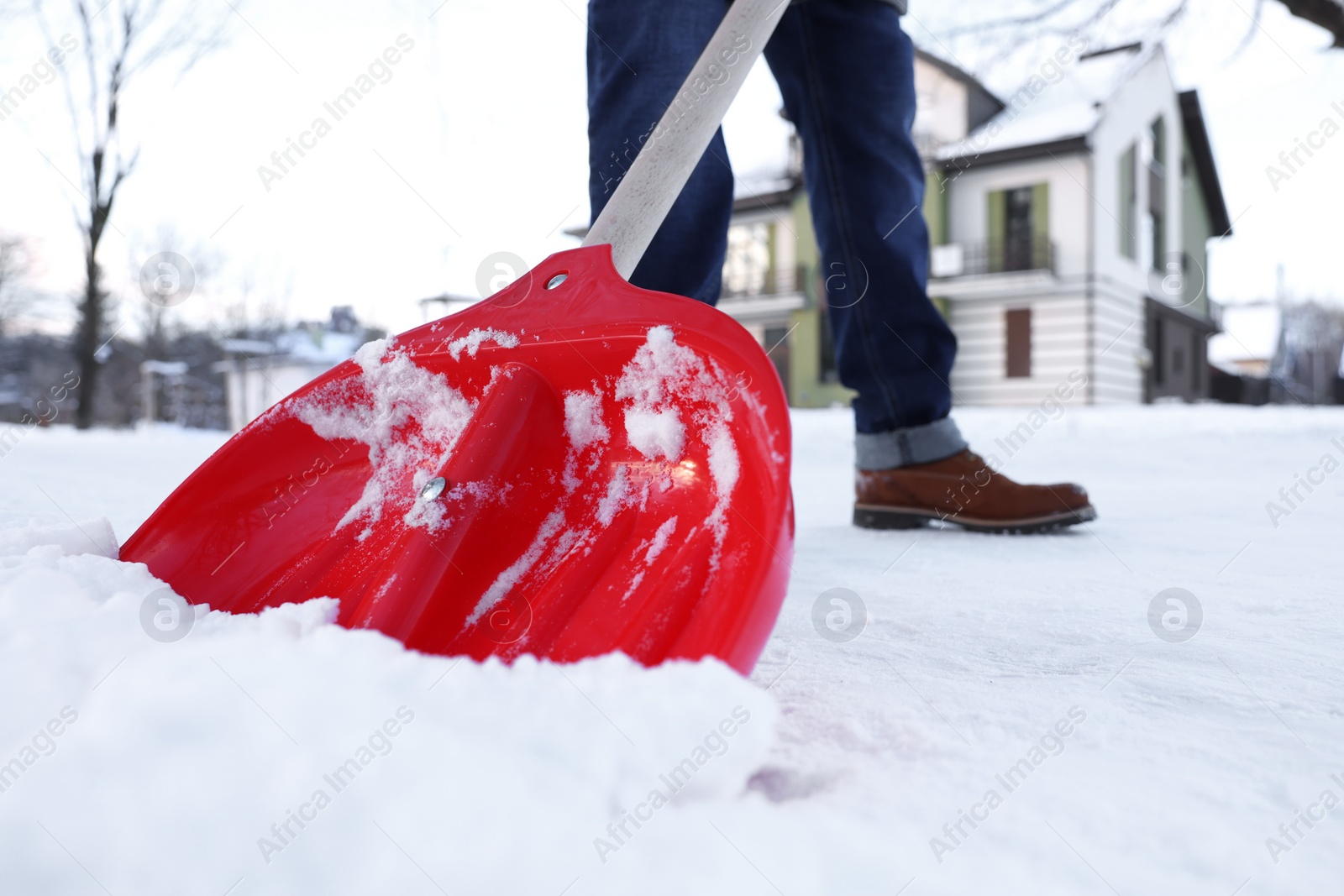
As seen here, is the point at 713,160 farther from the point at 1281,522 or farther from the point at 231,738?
the point at 1281,522

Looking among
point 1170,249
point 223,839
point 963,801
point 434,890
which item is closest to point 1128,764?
point 963,801

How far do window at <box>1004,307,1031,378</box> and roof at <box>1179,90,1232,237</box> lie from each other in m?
6.30

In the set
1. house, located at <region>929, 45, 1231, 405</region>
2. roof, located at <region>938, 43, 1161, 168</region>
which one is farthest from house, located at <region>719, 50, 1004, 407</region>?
house, located at <region>929, 45, 1231, 405</region>

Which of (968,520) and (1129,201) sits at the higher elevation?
(1129,201)

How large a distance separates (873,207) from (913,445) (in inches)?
17.3

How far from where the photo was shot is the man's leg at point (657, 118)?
46.4 inches

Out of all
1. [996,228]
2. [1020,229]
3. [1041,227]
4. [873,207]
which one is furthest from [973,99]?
[873,207]

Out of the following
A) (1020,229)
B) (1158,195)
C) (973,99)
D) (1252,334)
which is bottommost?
(1252,334)

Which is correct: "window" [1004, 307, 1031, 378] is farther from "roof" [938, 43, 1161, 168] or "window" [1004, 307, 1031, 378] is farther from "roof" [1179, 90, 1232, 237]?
"roof" [1179, 90, 1232, 237]

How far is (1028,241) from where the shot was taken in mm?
11688

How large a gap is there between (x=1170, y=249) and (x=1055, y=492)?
49.3 feet

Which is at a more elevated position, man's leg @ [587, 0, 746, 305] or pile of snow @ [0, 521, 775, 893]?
man's leg @ [587, 0, 746, 305]

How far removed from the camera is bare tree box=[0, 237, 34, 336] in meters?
16.9

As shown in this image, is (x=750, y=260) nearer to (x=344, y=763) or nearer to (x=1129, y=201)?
(x=1129, y=201)
